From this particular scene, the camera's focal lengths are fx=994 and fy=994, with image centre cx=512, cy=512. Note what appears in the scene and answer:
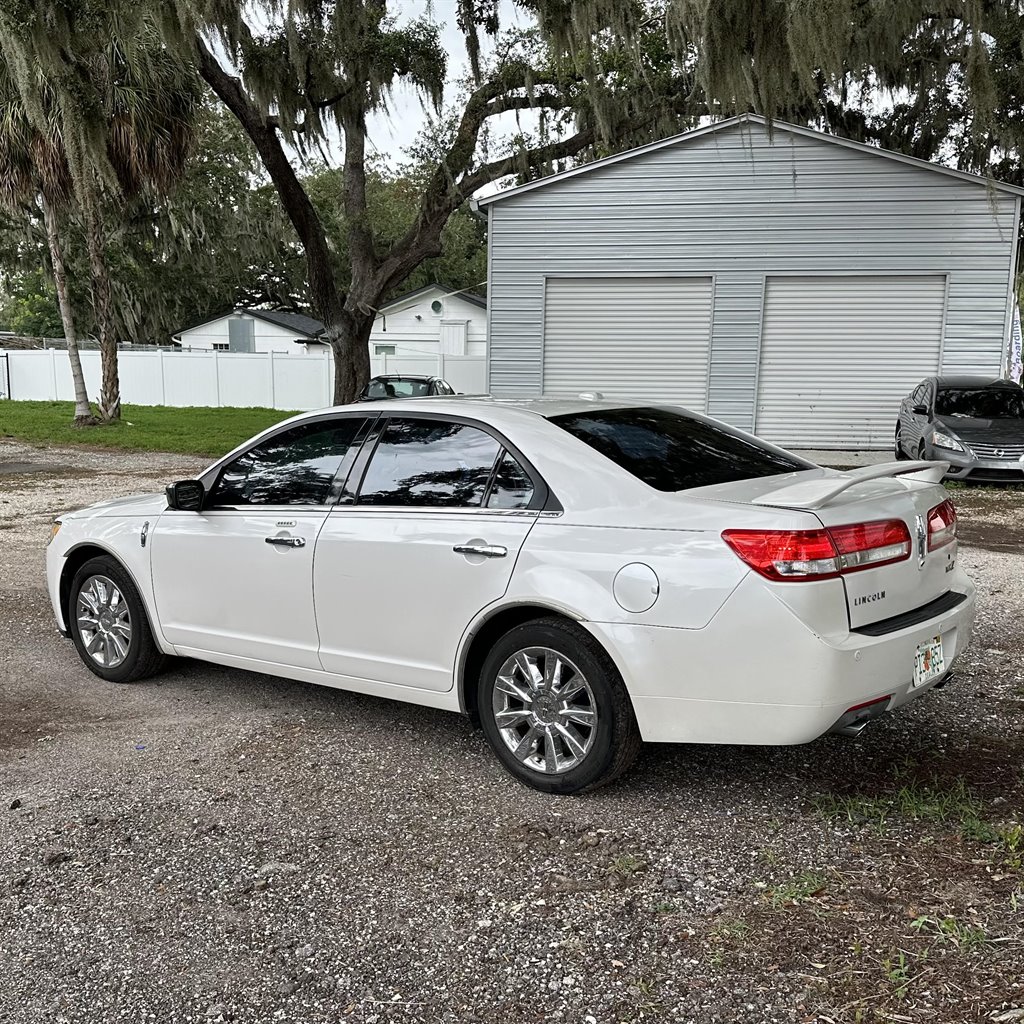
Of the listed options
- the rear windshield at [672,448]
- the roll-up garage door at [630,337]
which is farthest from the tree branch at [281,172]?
the rear windshield at [672,448]

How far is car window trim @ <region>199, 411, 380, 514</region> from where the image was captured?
4438 millimetres

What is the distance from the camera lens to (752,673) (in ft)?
10.9

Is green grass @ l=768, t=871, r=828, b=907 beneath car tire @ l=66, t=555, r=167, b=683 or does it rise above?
beneath

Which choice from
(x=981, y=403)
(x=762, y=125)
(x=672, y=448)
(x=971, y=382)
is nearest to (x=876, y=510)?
(x=672, y=448)

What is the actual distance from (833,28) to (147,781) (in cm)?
793

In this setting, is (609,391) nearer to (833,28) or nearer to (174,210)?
(833,28)

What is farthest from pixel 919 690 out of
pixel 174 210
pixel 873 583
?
pixel 174 210

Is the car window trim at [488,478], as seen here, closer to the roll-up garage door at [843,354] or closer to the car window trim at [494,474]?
the car window trim at [494,474]

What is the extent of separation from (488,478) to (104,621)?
2.50m

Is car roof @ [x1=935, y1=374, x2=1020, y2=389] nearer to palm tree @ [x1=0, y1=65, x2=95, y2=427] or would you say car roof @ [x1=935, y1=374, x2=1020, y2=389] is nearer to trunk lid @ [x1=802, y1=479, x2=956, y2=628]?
trunk lid @ [x1=802, y1=479, x2=956, y2=628]

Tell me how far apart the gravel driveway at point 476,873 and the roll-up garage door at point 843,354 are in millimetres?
12268

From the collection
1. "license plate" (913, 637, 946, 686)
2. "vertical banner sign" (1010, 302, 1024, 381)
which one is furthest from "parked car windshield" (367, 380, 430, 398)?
"license plate" (913, 637, 946, 686)

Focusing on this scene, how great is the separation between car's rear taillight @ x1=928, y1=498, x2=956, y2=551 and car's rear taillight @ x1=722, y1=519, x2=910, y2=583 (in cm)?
54

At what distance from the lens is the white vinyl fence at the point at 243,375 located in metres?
28.8
